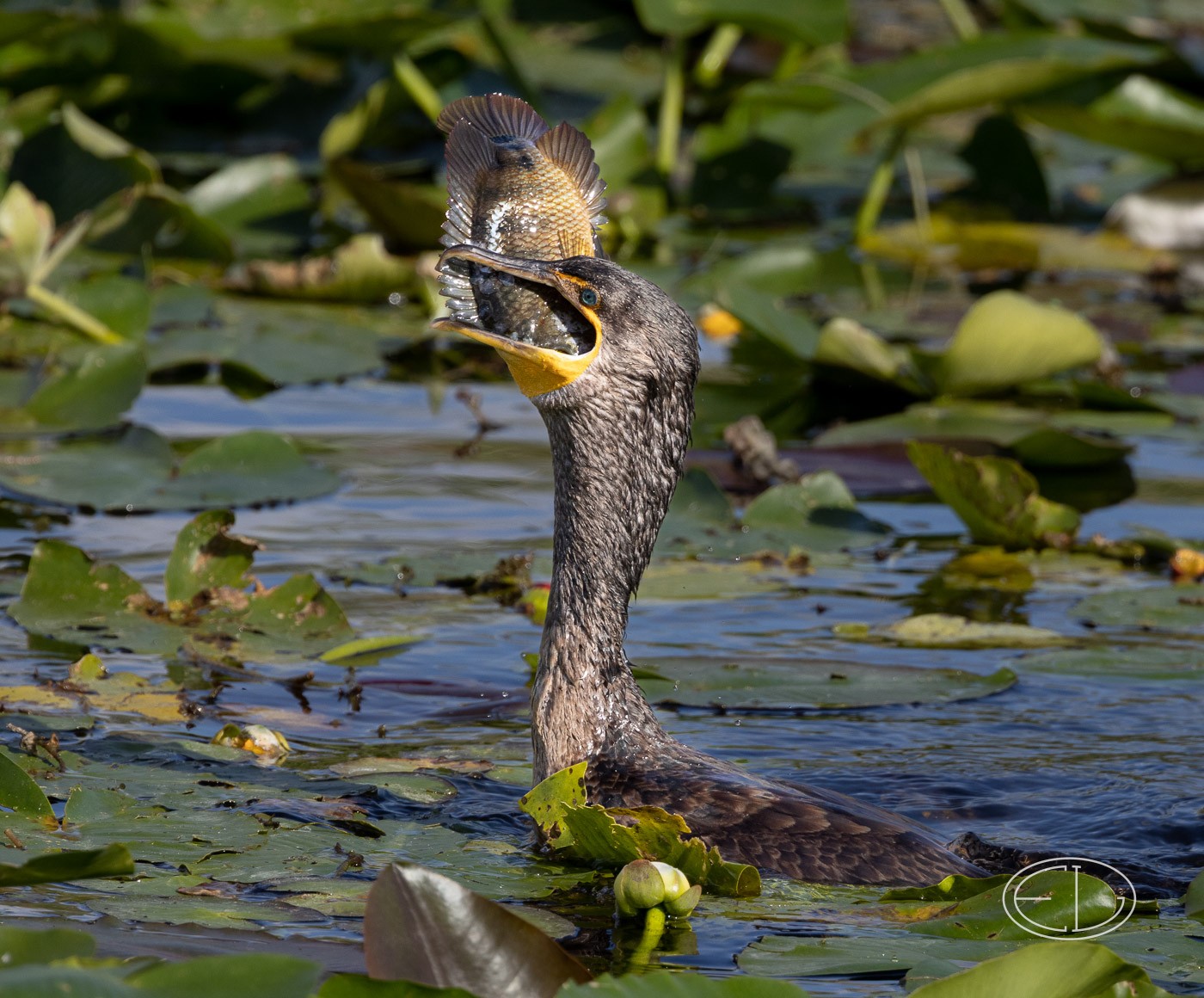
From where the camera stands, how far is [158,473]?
6578 millimetres

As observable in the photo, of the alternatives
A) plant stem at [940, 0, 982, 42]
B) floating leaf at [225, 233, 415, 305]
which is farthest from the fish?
plant stem at [940, 0, 982, 42]

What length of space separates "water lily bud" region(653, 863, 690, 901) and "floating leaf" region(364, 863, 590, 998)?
66 cm

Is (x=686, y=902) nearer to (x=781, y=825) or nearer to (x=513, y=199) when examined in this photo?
(x=781, y=825)

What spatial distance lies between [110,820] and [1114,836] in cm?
228

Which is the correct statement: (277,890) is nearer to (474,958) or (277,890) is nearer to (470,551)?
(474,958)

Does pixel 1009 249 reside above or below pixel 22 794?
above

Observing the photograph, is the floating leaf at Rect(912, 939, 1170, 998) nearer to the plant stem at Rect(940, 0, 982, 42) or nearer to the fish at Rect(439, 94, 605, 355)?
the fish at Rect(439, 94, 605, 355)

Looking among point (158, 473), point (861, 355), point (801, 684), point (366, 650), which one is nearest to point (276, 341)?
point (158, 473)

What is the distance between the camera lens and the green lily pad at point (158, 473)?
6387mm

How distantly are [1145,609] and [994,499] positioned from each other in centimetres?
72

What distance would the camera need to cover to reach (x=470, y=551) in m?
6.40

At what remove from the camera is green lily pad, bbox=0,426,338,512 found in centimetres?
639

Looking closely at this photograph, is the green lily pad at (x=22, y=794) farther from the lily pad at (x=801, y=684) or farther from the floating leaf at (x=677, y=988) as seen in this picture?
the lily pad at (x=801, y=684)

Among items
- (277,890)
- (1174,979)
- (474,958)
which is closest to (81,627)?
(277,890)
